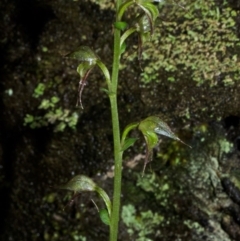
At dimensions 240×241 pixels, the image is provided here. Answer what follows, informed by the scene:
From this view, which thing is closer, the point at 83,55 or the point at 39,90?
the point at 83,55

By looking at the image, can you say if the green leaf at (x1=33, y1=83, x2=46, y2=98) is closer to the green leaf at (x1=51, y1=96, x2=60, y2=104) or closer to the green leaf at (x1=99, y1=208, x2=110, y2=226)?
the green leaf at (x1=51, y1=96, x2=60, y2=104)

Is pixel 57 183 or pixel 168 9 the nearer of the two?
pixel 168 9

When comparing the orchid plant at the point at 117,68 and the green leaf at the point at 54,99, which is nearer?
the orchid plant at the point at 117,68

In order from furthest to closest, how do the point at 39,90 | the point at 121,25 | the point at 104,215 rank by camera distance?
the point at 39,90, the point at 104,215, the point at 121,25

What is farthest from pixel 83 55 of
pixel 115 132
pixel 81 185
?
pixel 81 185

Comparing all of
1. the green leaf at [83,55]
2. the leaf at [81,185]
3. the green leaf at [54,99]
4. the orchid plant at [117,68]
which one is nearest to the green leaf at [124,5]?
the orchid plant at [117,68]

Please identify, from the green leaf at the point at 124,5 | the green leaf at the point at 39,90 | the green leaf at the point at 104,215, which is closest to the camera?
the green leaf at the point at 124,5

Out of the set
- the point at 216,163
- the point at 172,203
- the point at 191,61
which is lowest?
the point at 172,203

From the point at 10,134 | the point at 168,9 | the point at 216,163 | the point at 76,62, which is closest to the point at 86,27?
the point at 76,62

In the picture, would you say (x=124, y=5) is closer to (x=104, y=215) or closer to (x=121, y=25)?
(x=121, y=25)

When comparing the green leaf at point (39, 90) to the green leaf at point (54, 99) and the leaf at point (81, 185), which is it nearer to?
the green leaf at point (54, 99)

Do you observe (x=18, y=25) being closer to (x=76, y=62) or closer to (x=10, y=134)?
(x=76, y=62)
